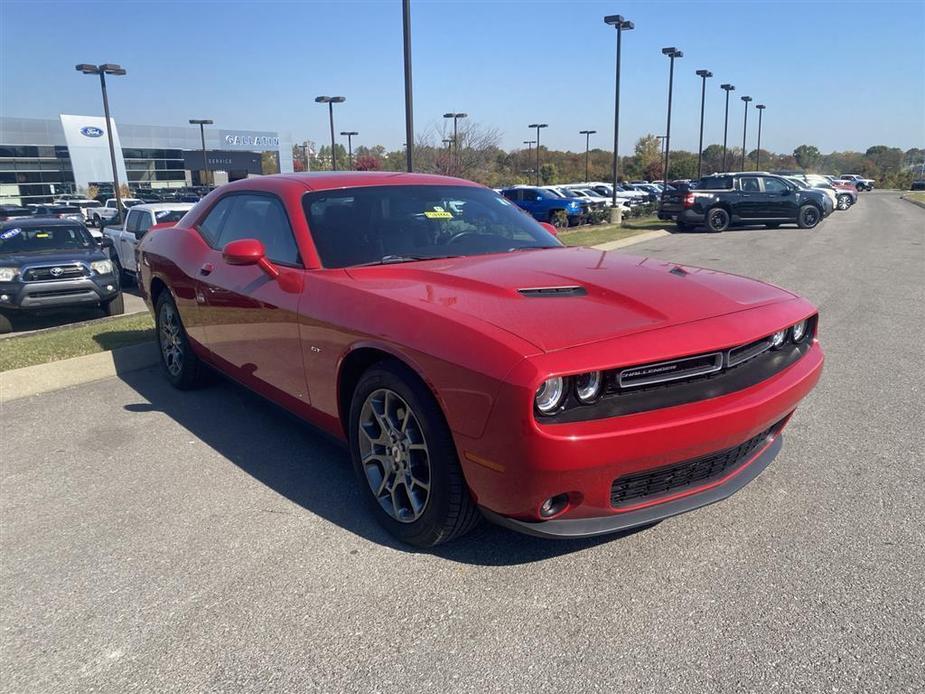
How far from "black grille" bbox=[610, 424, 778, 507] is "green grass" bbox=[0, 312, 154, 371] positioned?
17.6 feet

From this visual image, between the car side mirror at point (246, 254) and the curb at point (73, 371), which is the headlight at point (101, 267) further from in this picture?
the car side mirror at point (246, 254)

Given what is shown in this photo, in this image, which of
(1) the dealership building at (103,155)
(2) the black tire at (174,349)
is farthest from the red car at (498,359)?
(1) the dealership building at (103,155)

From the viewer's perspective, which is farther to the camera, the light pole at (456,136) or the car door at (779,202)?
the light pole at (456,136)

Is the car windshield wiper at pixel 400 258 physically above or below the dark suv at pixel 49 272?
above

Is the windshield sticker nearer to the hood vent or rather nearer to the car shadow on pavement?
the hood vent

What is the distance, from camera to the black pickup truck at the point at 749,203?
68.9 feet

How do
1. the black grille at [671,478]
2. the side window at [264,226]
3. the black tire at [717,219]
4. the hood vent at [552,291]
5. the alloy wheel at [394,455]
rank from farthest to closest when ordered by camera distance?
the black tire at [717,219] < the side window at [264,226] < the hood vent at [552,291] < the alloy wheel at [394,455] < the black grille at [671,478]

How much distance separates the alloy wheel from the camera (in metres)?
2.94

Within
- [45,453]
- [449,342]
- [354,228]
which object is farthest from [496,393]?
[45,453]

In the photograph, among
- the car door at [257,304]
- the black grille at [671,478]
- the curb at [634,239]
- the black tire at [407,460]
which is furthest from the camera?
the curb at [634,239]

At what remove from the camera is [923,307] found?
8219 mm

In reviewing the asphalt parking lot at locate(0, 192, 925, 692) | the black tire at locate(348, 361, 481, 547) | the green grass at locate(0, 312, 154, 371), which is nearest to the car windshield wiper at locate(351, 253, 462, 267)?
the black tire at locate(348, 361, 481, 547)

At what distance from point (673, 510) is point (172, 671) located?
1845 millimetres

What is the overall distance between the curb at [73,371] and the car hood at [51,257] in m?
4.72
